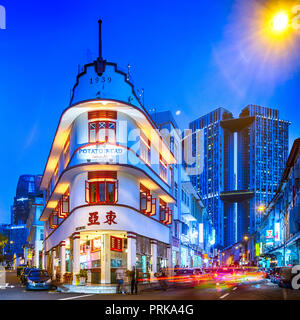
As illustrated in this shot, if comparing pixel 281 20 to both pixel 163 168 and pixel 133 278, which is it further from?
pixel 163 168

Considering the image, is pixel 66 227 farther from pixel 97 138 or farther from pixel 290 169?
pixel 290 169

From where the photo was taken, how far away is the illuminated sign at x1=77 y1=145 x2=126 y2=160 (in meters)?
33.0

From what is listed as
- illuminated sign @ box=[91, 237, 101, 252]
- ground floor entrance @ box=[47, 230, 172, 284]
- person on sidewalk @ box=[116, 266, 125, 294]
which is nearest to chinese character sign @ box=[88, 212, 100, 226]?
ground floor entrance @ box=[47, 230, 172, 284]

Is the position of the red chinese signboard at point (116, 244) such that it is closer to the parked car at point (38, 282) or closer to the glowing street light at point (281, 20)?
the parked car at point (38, 282)

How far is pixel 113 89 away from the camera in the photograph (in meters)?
34.9

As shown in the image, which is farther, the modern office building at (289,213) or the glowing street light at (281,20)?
the modern office building at (289,213)

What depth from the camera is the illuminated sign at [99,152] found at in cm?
3300

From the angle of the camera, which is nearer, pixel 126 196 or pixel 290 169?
pixel 126 196

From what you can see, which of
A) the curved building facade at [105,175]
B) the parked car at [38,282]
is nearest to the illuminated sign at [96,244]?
the curved building facade at [105,175]

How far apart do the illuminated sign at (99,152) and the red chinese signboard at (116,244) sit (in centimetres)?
621
